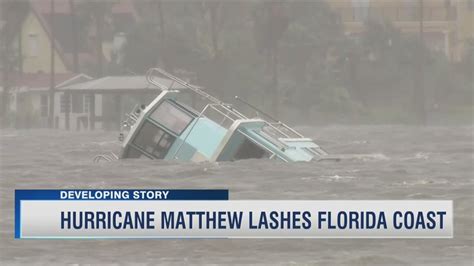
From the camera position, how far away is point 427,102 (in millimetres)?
69938

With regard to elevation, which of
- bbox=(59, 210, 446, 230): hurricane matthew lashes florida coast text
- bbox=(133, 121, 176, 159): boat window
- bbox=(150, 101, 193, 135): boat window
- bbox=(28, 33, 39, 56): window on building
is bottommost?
bbox=(59, 210, 446, 230): hurricane matthew lashes florida coast text

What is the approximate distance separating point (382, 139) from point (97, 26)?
32680mm

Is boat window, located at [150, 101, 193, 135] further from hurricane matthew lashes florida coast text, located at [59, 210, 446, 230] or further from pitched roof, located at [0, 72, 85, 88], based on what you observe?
pitched roof, located at [0, 72, 85, 88]

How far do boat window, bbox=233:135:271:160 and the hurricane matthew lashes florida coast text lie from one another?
1125 centimetres

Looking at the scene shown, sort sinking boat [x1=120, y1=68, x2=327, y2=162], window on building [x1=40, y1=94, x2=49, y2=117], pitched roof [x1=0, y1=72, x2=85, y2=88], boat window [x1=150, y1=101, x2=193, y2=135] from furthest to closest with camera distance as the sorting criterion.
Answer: pitched roof [x1=0, y1=72, x2=85, y2=88]
window on building [x1=40, y1=94, x2=49, y2=117]
boat window [x1=150, y1=101, x2=193, y2=135]
sinking boat [x1=120, y1=68, x2=327, y2=162]

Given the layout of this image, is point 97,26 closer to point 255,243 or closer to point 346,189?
point 346,189

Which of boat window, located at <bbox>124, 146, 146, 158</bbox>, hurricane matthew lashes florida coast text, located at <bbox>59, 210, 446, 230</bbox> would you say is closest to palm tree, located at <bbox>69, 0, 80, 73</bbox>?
boat window, located at <bbox>124, 146, 146, 158</bbox>

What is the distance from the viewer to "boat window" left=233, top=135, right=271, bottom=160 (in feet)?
78.9

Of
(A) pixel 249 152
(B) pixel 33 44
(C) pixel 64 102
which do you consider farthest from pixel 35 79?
(A) pixel 249 152

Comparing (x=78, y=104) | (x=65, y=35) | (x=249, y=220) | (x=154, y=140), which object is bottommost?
(x=249, y=220)

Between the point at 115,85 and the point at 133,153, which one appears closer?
the point at 133,153

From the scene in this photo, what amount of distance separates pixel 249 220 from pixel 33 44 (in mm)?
65003

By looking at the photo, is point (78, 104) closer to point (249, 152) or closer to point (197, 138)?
point (197, 138)

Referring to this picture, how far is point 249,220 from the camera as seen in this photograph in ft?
41.0
